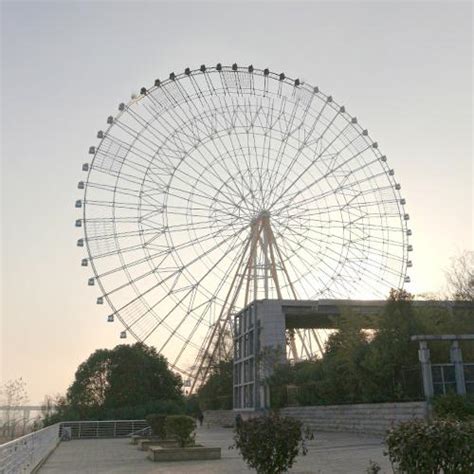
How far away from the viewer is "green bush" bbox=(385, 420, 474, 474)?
5.75 m

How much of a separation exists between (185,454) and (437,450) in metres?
9.82

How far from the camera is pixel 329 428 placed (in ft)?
74.1

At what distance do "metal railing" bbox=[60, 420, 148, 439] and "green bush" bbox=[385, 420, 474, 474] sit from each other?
24947 mm

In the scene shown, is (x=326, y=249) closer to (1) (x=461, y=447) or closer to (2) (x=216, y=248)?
(2) (x=216, y=248)

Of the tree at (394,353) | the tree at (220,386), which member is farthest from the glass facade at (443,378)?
the tree at (220,386)

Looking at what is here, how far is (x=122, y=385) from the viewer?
34.4 m

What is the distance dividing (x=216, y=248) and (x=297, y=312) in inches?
234

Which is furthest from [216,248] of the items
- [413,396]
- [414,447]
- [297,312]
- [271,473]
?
[414,447]

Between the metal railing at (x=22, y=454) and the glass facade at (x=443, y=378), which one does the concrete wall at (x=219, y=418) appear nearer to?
the glass facade at (x=443, y=378)

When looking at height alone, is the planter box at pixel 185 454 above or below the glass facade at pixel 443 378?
below

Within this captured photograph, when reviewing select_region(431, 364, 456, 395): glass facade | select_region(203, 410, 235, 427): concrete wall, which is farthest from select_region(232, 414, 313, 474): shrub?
select_region(203, 410, 235, 427): concrete wall

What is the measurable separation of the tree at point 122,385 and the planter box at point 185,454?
18535 mm

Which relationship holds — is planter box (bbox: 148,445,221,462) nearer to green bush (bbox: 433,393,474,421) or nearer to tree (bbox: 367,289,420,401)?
green bush (bbox: 433,393,474,421)

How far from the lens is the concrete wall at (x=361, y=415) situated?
55.4 ft
